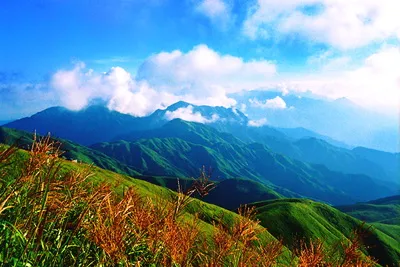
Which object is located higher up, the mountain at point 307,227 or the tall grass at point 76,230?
the tall grass at point 76,230

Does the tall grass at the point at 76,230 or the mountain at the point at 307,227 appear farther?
the mountain at the point at 307,227

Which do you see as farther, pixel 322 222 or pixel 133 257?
pixel 322 222

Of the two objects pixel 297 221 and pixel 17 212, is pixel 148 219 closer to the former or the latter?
pixel 17 212

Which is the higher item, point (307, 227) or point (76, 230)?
point (76, 230)

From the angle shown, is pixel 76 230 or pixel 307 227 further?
pixel 307 227

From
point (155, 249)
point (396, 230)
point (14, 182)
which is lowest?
point (396, 230)

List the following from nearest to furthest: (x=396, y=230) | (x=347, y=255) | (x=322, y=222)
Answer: (x=347, y=255) < (x=322, y=222) < (x=396, y=230)

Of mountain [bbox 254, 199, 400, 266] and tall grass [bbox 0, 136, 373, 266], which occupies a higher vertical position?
tall grass [bbox 0, 136, 373, 266]

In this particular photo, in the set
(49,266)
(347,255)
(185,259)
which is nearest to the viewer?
(49,266)

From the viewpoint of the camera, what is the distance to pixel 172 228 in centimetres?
720

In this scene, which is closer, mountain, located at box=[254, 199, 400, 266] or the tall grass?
the tall grass

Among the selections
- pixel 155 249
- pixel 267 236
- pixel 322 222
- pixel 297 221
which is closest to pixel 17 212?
pixel 155 249

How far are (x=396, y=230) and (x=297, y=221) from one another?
98.3m

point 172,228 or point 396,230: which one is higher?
point 172,228
